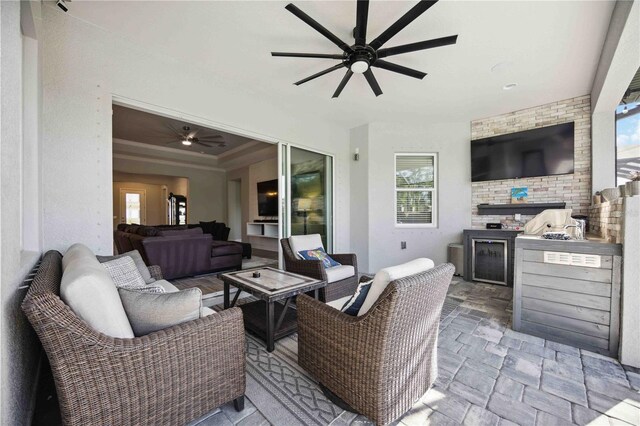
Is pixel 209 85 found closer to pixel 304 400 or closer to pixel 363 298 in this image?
pixel 363 298

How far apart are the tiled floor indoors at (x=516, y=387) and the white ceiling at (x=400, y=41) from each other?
289 cm

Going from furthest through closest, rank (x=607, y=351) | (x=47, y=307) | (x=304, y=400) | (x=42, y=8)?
(x=42, y=8), (x=607, y=351), (x=304, y=400), (x=47, y=307)

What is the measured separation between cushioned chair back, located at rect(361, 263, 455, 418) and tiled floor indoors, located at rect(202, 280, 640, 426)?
167 millimetres

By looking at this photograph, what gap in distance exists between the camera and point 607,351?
80.0 inches

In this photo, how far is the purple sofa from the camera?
397 centimetres

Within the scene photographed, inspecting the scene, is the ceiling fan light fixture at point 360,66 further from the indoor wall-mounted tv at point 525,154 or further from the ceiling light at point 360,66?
the indoor wall-mounted tv at point 525,154

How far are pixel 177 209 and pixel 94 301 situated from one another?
30.4 feet

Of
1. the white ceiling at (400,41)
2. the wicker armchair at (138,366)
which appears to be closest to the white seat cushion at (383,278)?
the wicker armchair at (138,366)

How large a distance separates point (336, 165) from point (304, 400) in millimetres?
4123

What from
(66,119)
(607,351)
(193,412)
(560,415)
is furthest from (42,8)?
(607,351)

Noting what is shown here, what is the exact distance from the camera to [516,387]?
166 cm

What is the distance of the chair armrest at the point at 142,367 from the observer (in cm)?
94

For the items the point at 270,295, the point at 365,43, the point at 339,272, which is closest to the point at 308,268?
the point at 339,272

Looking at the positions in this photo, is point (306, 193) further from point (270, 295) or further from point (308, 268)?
point (270, 295)
